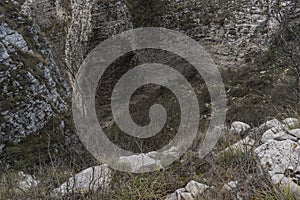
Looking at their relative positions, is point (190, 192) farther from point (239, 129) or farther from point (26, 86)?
point (26, 86)

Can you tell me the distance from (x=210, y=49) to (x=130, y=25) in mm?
3959

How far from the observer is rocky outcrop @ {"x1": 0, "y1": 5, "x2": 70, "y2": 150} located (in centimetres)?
753

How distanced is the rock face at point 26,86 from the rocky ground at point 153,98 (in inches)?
1.1

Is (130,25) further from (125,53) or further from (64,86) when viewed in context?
(64,86)

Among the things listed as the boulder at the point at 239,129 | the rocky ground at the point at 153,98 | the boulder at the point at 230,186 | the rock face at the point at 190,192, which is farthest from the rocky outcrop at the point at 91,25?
the boulder at the point at 230,186

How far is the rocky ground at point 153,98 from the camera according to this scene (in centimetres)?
324

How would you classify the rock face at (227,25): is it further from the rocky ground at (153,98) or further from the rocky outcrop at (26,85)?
the rocky outcrop at (26,85)

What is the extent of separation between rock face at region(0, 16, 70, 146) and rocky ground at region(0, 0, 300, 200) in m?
0.03

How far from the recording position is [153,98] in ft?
49.8

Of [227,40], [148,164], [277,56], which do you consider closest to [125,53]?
[227,40]

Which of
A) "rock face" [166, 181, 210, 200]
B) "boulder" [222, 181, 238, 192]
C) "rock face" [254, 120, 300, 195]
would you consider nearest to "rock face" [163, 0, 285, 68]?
"rock face" [254, 120, 300, 195]

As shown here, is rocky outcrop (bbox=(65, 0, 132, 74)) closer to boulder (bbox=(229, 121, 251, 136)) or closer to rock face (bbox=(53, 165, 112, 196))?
boulder (bbox=(229, 121, 251, 136))

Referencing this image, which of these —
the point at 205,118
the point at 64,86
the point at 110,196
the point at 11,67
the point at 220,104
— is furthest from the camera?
the point at 220,104

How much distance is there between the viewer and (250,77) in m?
13.4
